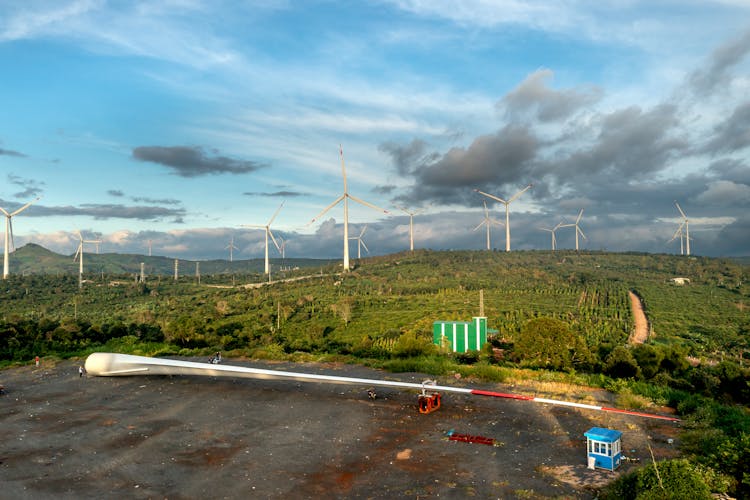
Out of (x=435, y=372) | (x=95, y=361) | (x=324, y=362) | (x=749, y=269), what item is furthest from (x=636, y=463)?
(x=749, y=269)

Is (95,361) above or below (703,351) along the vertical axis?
above

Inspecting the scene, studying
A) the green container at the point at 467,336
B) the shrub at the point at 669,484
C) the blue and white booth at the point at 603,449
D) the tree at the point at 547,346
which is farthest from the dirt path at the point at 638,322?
the shrub at the point at 669,484

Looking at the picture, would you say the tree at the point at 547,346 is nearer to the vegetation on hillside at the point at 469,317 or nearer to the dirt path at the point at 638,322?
the vegetation on hillside at the point at 469,317

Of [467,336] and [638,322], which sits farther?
[638,322]

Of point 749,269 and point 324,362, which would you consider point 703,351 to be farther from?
point 749,269

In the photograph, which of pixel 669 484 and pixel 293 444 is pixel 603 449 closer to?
pixel 669 484

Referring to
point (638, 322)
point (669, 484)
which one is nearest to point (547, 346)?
point (669, 484)
